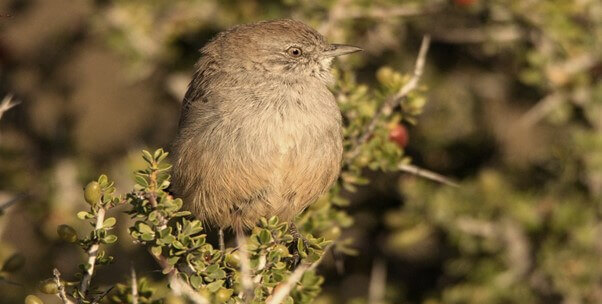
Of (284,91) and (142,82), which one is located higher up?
(284,91)

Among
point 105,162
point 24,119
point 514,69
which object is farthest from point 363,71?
point 24,119

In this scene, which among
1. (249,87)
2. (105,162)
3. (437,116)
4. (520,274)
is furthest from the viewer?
(105,162)

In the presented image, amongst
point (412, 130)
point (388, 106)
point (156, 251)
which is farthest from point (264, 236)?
point (412, 130)

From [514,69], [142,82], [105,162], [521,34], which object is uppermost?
[521,34]

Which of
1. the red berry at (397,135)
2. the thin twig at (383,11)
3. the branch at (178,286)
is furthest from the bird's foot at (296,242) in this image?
the thin twig at (383,11)

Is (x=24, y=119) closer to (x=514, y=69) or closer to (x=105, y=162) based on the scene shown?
(x=105, y=162)

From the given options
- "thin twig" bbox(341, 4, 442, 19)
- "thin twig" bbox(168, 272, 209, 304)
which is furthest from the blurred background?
"thin twig" bbox(168, 272, 209, 304)

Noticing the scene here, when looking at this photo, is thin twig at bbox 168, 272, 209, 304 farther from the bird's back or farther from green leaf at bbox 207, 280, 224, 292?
the bird's back
